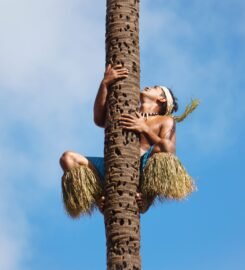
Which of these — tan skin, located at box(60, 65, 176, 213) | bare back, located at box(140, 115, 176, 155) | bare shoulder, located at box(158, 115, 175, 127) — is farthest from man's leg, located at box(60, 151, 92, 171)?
bare shoulder, located at box(158, 115, 175, 127)

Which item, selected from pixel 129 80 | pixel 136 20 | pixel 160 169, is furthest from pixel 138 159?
pixel 136 20

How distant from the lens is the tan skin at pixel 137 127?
8.56m

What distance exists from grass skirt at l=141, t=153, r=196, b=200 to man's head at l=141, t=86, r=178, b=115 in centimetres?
95

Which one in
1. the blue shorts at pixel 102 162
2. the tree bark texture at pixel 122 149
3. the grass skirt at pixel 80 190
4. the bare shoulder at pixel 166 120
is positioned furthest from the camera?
the bare shoulder at pixel 166 120

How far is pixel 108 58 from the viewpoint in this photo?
8.91 metres

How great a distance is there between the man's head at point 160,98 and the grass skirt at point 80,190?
1221 millimetres

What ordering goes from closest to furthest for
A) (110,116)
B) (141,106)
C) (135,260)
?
(135,260) → (110,116) → (141,106)

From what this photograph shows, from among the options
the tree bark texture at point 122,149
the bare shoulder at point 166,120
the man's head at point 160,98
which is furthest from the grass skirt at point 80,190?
the man's head at point 160,98

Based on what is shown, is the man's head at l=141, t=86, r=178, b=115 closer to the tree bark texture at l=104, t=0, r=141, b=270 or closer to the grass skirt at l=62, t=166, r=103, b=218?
the tree bark texture at l=104, t=0, r=141, b=270

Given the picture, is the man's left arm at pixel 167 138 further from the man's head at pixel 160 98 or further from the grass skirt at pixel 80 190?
the grass skirt at pixel 80 190

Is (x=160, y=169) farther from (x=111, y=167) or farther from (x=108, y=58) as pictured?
(x=108, y=58)

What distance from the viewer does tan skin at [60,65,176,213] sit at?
8562mm

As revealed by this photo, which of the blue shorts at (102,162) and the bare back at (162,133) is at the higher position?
the bare back at (162,133)

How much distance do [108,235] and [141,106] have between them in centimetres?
179
